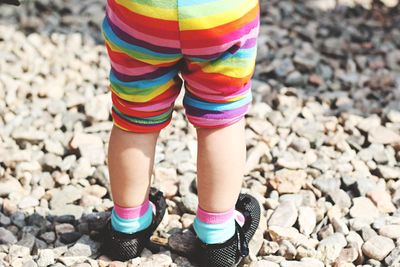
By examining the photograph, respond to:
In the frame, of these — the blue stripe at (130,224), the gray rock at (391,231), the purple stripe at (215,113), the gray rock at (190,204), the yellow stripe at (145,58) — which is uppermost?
the yellow stripe at (145,58)

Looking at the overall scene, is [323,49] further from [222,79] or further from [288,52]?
[222,79]

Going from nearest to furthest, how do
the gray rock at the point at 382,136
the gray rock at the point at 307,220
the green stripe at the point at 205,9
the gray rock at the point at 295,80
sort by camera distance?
1. the green stripe at the point at 205,9
2. the gray rock at the point at 307,220
3. the gray rock at the point at 382,136
4. the gray rock at the point at 295,80

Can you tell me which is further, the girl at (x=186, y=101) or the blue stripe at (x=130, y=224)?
the blue stripe at (x=130, y=224)

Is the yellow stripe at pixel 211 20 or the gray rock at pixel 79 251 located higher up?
the yellow stripe at pixel 211 20

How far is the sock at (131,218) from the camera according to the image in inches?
69.9

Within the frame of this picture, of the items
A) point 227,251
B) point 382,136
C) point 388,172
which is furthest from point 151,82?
point 382,136

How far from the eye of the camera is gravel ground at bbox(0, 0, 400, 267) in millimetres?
1897

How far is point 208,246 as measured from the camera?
5.83 feet

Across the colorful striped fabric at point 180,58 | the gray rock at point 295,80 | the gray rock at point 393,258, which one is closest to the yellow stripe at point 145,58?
the colorful striped fabric at point 180,58

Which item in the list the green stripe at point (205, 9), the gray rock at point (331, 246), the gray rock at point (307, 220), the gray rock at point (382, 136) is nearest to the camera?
the green stripe at point (205, 9)

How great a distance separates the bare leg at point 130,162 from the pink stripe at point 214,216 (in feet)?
0.48

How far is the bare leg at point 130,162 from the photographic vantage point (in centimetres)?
168

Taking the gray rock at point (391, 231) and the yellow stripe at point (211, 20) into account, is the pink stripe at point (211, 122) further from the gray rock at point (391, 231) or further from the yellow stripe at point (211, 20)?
the gray rock at point (391, 231)

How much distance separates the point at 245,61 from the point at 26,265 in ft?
2.36
